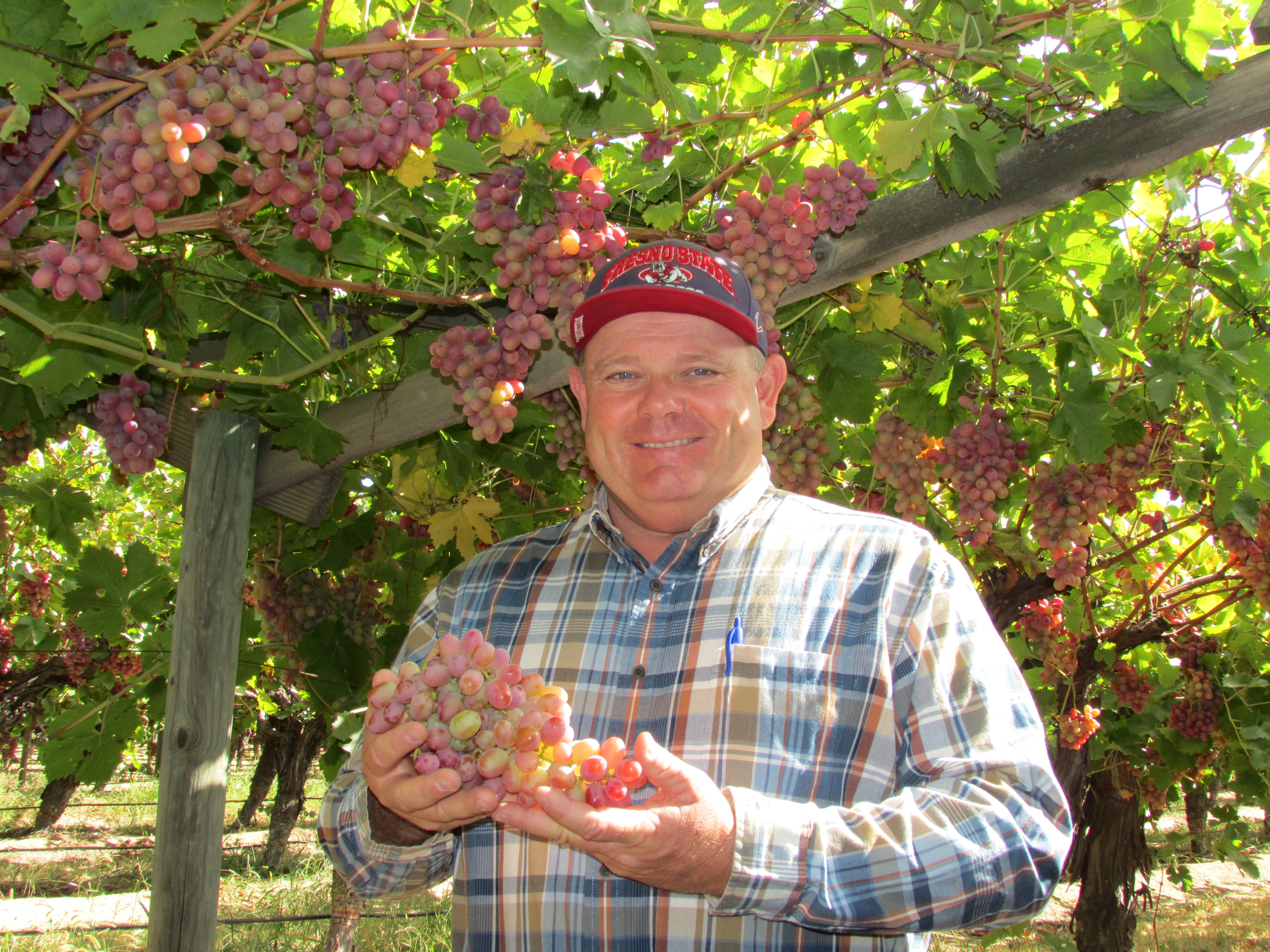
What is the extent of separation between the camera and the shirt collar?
5.48ft

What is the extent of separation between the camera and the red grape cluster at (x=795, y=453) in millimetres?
3469

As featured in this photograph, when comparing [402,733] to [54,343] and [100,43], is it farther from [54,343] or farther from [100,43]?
[54,343]

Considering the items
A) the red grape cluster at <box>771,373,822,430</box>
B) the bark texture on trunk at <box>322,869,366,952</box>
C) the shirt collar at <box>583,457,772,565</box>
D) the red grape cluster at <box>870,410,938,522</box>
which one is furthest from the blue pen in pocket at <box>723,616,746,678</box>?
the bark texture on trunk at <box>322,869,366,952</box>

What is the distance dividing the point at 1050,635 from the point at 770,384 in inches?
190

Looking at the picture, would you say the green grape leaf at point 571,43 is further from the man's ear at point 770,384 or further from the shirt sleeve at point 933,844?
the shirt sleeve at point 933,844

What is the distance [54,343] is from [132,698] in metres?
1.47

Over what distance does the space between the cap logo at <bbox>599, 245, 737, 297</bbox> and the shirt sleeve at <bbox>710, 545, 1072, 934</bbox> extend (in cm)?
89

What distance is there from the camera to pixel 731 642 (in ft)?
4.99

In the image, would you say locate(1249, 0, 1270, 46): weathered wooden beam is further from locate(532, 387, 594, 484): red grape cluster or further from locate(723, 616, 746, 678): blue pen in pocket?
locate(532, 387, 594, 484): red grape cluster

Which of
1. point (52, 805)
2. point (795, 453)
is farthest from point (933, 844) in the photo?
point (52, 805)

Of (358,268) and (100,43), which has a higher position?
(358,268)

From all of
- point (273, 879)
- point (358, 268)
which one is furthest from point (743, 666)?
point (273, 879)

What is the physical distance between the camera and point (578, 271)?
2252 mm

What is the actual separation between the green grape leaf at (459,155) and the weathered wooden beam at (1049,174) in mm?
851
